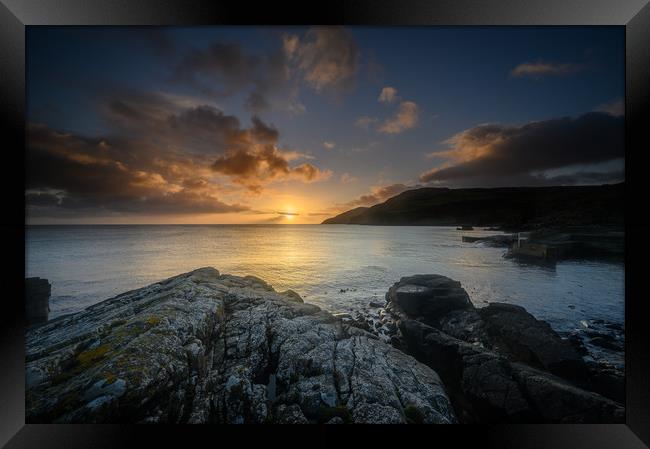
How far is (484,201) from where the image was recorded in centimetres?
426

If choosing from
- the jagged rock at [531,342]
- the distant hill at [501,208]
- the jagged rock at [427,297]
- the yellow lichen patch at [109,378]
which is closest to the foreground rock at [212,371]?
the yellow lichen patch at [109,378]

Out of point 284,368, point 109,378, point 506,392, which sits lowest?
point 506,392

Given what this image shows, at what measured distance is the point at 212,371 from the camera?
2.88 m

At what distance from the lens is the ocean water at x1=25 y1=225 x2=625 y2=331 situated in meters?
3.32

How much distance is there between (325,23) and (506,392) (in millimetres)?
5840

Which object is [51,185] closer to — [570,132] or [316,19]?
[316,19]

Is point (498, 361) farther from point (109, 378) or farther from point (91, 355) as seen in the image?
point (91, 355)

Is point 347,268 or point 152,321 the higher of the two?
point 347,268

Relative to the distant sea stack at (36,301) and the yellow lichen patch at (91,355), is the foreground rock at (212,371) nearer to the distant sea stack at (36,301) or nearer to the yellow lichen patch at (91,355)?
the yellow lichen patch at (91,355)

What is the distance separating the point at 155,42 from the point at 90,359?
187 inches

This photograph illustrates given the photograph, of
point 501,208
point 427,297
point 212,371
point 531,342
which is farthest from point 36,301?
point 501,208

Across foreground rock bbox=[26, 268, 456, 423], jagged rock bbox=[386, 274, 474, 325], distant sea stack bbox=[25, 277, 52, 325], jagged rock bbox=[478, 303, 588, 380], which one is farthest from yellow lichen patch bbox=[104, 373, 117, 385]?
jagged rock bbox=[478, 303, 588, 380]

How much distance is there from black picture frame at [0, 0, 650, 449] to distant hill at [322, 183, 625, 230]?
97 cm

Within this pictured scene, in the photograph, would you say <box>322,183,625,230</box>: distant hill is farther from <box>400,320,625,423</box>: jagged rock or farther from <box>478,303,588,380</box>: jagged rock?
<box>400,320,625,423</box>: jagged rock
